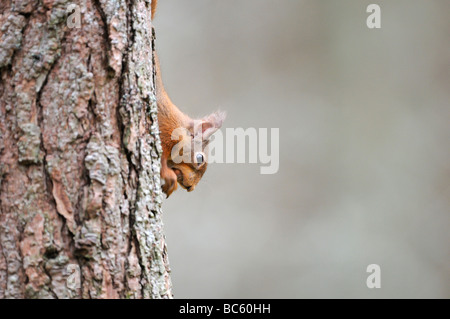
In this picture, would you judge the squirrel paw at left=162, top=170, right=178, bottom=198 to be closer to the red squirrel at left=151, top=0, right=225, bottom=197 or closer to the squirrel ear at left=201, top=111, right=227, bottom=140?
the red squirrel at left=151, top=0, right=225, bottom=197

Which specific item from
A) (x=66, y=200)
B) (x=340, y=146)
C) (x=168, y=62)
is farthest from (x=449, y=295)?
(x=66, y=200)

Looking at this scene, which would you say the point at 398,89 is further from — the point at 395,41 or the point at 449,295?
the point at 449,295

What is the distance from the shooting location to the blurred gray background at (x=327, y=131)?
3.50 m

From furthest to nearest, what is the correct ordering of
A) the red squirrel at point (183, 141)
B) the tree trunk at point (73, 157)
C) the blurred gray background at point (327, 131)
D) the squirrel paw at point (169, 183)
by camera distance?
the blurred gray background at point (327, 131) < the red squirrel at point (183, 141) < the squirrel paw at point (169, 183) < the tree trunk at point (73, 157)

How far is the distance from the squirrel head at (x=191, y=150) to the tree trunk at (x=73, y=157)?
0.60m

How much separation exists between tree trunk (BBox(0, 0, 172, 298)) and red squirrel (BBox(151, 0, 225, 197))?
0.55 metres

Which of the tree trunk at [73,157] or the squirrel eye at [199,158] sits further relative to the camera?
the squirrel eye at [199,158]

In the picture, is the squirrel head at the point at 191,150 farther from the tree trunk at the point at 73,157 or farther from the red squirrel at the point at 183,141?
the tree trunk at the point at 73,157

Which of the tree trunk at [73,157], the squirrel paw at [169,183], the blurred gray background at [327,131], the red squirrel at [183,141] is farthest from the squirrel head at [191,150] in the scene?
the blurred gray background at [327,131]

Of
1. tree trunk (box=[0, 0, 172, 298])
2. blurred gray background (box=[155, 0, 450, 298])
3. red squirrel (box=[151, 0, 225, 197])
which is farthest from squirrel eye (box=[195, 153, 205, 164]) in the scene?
blurred gray background (box=[155, 0, 450, 298])

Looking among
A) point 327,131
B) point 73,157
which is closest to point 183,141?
point 73,157

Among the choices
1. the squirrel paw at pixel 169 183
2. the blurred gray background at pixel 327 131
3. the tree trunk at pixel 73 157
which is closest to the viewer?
the tree trunk at pixel 73 157

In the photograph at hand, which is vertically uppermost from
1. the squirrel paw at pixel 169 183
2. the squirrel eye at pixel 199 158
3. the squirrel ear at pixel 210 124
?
the squirrel ear at pixel 210 124

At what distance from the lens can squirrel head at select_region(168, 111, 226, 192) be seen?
5.33 feet
